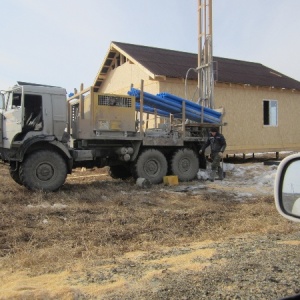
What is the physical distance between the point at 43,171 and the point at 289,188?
8.38 meters

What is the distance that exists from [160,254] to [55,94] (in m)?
6.61

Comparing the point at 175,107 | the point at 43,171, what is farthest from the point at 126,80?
the point at 43,171

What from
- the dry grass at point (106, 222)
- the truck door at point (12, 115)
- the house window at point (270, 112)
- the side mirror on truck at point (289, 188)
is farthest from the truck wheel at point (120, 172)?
the side mirror on truck at point (289, 188)

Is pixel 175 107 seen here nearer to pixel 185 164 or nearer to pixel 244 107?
pixel 185 164

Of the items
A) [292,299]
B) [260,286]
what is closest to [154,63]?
[260,286]

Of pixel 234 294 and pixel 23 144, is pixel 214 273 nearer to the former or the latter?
pixel 234 294

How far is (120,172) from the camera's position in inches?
524

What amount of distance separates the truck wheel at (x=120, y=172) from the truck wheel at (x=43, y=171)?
3.28m

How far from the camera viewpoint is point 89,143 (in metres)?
11.3

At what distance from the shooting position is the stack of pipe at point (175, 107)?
488 inches

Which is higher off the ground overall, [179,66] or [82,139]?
[179,66]

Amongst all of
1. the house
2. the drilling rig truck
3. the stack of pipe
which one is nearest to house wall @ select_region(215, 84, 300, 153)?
the house

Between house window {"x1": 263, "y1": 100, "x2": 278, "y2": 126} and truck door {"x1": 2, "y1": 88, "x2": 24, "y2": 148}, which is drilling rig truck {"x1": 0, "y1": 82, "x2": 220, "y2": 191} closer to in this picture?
truck door {"x1": 2, "y1": 88, "x2": 24, "y2": 148}

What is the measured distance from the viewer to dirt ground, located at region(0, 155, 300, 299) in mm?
3539
